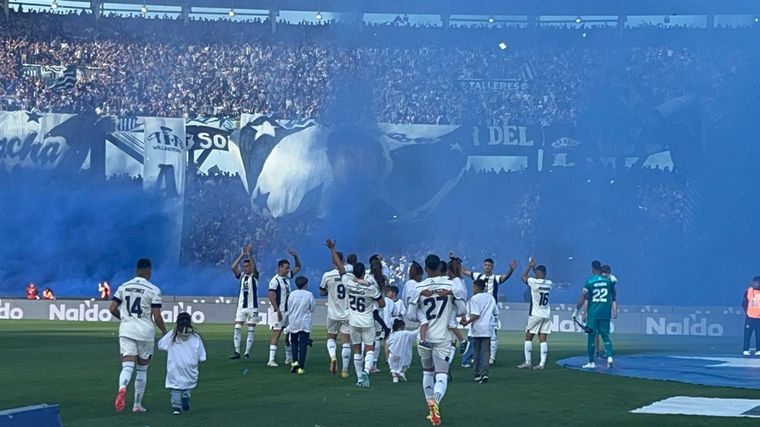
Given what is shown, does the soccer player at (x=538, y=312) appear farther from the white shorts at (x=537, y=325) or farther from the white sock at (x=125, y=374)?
the white sock at (x=125, y=374)

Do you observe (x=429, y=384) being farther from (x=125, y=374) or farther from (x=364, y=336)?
(x=364, y=336)

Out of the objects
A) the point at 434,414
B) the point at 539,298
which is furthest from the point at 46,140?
the point at 434,414

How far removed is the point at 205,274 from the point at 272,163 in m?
5.47

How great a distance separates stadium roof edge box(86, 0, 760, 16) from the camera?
55.3m

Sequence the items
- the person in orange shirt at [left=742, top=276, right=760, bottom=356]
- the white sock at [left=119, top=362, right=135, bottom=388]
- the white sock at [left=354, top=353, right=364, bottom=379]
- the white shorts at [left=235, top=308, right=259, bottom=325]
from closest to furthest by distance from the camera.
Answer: the white sock at [left=119, top=362, right=135, bottom=388] < the white sock at [left=354, top=353, right=364, bottom=379] < the white shorts at [left=235, top=308, right=259, bottom=325] < the person in orange shirt at [left=742, top=276, right=760, bottom=356]

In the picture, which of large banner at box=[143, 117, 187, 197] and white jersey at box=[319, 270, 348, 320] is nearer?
white jersey at box=[319, 270, 348, 320]

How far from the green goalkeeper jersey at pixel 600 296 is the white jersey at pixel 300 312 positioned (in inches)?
217

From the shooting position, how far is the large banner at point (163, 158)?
5497 cm

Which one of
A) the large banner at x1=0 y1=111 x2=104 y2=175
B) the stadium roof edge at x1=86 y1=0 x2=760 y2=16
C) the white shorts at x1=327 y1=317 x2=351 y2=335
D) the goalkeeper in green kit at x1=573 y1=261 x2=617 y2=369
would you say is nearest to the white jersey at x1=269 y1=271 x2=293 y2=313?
the white shorts at x1=327 y1=317 x2=351 y2=335

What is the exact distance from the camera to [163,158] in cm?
5497

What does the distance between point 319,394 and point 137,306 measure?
3.75 meters

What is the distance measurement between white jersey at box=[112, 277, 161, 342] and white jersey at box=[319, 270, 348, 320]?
635 cm

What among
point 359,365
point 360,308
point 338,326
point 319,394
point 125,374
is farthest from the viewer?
point 338,326

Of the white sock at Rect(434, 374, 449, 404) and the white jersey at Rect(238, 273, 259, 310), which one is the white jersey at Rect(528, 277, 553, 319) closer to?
the white jersey at Rect(238, 273, 259, 310)
